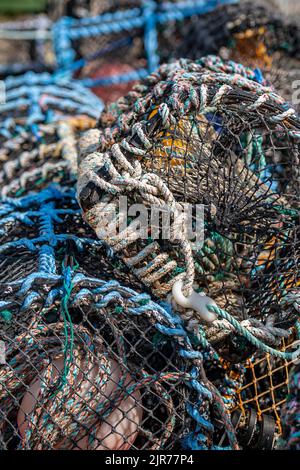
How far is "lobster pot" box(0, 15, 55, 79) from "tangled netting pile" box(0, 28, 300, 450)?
1.98m

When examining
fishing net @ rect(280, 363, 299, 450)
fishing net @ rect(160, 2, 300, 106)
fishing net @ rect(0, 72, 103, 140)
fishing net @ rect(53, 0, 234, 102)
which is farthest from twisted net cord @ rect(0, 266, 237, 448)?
fishing net @ rect(53, 0, 234, 102)

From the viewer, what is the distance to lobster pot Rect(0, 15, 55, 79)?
324cm

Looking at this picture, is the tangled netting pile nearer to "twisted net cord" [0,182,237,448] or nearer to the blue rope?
"twisted net cord" [0,182,237,448]

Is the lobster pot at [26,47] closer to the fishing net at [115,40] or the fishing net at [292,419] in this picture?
the fishing net at [115,40]

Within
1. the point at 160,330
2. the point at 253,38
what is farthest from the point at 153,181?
the point at 253,38

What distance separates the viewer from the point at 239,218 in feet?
4.43

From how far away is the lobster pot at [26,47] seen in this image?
10.6 feet

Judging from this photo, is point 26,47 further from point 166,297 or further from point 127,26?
point 166,297

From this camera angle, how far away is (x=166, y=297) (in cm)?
131

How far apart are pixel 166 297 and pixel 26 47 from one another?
2.70 m

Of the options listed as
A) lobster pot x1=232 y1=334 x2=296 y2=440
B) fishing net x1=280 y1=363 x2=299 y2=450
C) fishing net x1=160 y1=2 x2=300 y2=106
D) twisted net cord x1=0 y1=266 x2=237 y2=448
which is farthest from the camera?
fishing net x1=160 y1=2 x2=300 y2=106

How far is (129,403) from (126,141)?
23.2 inches
